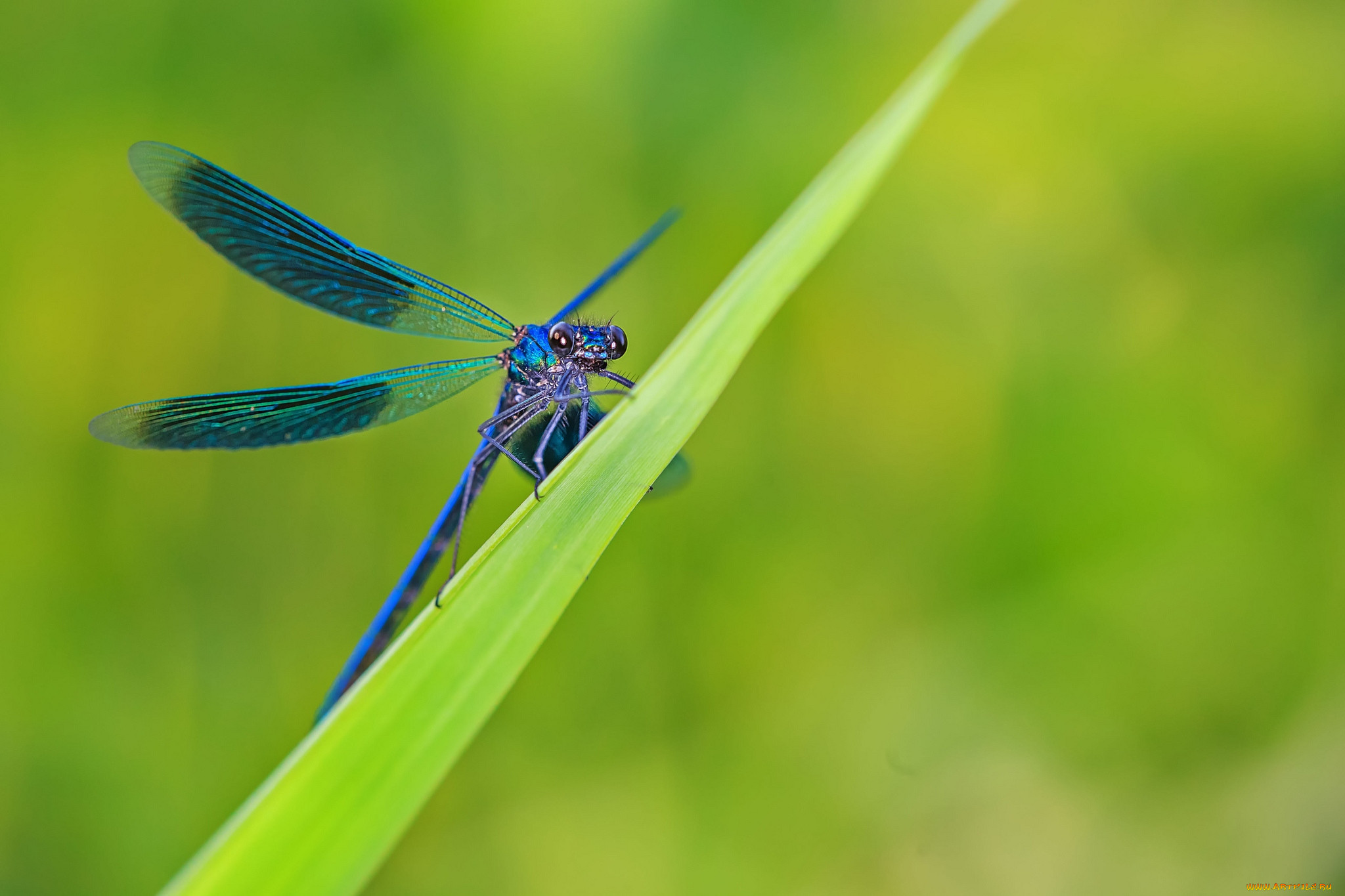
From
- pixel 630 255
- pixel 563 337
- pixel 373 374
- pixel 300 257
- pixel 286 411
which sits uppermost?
pixel 630 255

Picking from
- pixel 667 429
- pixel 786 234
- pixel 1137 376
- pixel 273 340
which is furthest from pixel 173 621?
pixel 1137 376

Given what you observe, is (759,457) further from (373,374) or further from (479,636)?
(479,636)

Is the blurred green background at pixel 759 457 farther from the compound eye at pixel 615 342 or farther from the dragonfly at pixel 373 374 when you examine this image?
the compound eye at pixel 615 342

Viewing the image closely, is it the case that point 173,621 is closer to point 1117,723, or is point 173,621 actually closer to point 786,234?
point 786,234

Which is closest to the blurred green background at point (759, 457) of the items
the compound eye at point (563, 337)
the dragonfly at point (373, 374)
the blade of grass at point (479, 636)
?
the dragonfly at point (373, 374)

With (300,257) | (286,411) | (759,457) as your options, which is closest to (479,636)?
(286,411)

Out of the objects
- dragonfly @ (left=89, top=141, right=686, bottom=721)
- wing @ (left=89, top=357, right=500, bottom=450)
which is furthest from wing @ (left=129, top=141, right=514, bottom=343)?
wing @ (left=89, top=357, right=500, bottom=450)

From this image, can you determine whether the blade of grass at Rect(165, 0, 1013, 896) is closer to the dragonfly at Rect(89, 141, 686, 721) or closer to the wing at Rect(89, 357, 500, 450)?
the dragonfly at Rect(89, 141, 686, 721)
